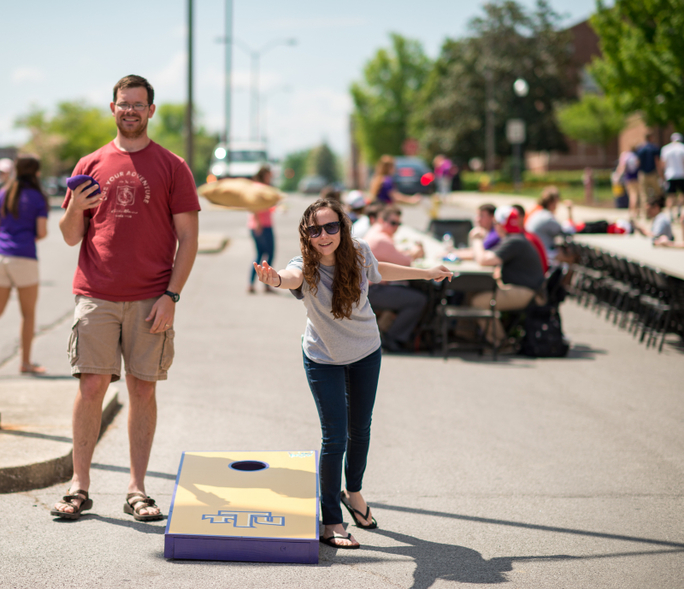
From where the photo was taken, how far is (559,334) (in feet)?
30.8

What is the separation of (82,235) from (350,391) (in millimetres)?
1648

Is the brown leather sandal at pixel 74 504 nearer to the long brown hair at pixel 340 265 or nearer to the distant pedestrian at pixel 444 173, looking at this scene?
the long brown hair at pixel 340 265

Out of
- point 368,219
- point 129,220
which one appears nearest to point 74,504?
point 129,220

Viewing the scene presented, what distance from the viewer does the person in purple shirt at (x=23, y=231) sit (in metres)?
7.75

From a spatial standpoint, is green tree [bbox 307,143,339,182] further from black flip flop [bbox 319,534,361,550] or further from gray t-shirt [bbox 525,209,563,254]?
black flip flop [bbox 319,534,361,550]

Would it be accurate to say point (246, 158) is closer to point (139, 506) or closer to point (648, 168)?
point (648, 168)

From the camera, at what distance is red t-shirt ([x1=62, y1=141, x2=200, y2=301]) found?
171 inches

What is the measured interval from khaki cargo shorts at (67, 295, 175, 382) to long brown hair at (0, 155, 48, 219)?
12.2 feet

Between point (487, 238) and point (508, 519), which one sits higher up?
point (487, 238)

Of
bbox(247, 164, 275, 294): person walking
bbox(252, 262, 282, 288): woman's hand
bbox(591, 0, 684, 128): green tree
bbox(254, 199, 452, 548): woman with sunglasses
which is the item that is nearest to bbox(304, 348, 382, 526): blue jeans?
bbox(254, 199, 452, 548): woman with sunglasses

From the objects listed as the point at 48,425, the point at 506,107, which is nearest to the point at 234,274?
the point at 48,425

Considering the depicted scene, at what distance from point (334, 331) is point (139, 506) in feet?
4.72

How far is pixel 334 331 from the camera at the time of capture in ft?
13.7

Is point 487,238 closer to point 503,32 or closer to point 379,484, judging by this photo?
point 379,484
